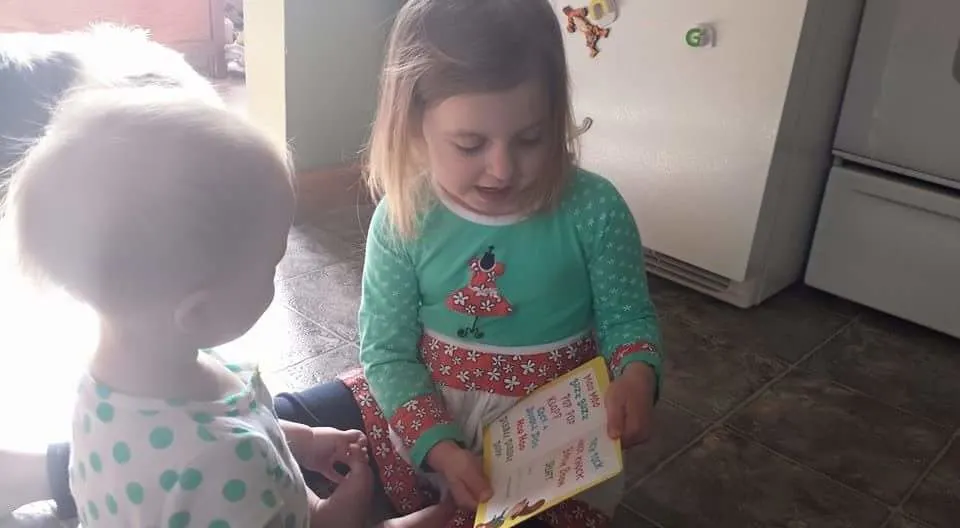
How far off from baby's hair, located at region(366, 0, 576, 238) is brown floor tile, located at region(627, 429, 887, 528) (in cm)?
47

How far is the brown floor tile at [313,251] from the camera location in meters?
1.74

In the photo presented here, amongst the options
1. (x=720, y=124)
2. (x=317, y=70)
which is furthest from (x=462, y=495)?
(x=317, y=70)

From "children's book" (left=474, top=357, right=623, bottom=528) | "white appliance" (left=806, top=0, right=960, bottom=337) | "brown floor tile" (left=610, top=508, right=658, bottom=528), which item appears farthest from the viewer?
"white appliance" (left=806, top=0, right=960, bottom=337)

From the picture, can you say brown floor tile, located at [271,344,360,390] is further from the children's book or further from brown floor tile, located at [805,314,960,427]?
brown floor tile, located at [805,314,960,427]

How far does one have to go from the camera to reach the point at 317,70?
7.20 feet

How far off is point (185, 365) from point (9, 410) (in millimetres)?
726

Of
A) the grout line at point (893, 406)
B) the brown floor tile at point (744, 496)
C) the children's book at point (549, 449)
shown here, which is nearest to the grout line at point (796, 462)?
the brown floor tile at point (744, 496)

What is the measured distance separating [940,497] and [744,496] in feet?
0.85

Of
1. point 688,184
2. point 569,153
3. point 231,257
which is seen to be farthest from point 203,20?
point 231,257

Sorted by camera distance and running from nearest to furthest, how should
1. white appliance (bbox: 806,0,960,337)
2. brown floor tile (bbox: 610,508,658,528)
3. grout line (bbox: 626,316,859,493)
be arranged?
brown floor tile (bbox: 610,508,658,528) → grout line (bbox: 626,316,859,493) → white appliance (bbox: 806,0,960,337)

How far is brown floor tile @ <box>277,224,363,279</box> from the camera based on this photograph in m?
1.74

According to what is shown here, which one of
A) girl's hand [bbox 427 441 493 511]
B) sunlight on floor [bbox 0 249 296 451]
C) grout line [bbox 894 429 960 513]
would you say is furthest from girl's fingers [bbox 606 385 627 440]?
grout line [bbox 894 429 960 513]

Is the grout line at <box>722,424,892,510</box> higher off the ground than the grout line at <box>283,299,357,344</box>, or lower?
higher

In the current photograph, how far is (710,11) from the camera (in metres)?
1.50
